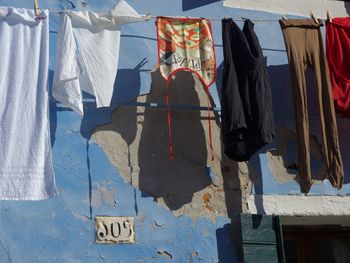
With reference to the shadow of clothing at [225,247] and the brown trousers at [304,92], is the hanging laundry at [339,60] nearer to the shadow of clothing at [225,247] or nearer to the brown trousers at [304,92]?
the brown trousers at [304,92]

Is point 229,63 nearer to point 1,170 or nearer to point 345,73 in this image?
point 345,73

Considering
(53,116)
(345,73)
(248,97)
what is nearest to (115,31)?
(53,116)

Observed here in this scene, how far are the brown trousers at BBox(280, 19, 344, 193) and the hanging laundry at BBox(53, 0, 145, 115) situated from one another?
1.09 meters

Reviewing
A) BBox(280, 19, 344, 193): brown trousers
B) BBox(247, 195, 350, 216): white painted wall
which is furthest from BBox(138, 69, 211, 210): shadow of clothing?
BBox(280, 19, 344, 193): brown trousers

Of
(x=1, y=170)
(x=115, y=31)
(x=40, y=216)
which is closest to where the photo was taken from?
(x=1, y=170)

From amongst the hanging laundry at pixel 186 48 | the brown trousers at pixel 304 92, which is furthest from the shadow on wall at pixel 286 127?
the hanging laundry at pixel 186 48

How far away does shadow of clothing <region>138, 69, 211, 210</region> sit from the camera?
4773 mm

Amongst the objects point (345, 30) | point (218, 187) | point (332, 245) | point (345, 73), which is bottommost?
point (332, 245)

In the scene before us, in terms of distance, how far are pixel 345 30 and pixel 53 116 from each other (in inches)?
85.7

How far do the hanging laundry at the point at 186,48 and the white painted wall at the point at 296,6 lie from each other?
65 centimetres

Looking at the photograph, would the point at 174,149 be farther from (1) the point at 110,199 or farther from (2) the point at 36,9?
(2) the point at 36,9

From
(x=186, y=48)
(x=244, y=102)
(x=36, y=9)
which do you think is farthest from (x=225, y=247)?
(x=36, y=9)

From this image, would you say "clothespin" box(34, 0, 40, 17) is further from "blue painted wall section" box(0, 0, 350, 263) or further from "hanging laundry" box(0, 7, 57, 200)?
"blue painted wall section" box(0, 0, 350, 263)

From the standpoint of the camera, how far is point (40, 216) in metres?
4.43
